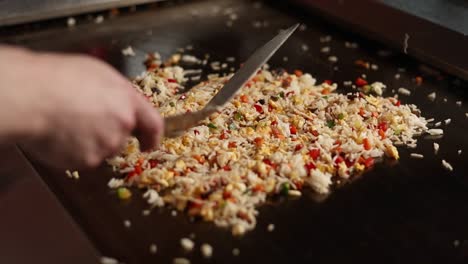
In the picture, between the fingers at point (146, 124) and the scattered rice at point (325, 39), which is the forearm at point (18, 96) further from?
the scattered rice at point (325, 39)

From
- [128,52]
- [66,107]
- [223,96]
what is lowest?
[128,52]

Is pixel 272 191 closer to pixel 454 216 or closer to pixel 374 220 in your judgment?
pixel 374 220

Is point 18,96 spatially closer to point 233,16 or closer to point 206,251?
point 206,251

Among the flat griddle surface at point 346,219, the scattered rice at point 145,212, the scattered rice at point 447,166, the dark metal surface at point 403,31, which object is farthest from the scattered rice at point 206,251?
the dark metal surface at point 403,31

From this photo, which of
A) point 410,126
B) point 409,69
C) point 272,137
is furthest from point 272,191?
point 409,69

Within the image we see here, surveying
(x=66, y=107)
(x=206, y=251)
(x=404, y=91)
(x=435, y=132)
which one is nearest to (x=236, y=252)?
(x=206, y=251)
